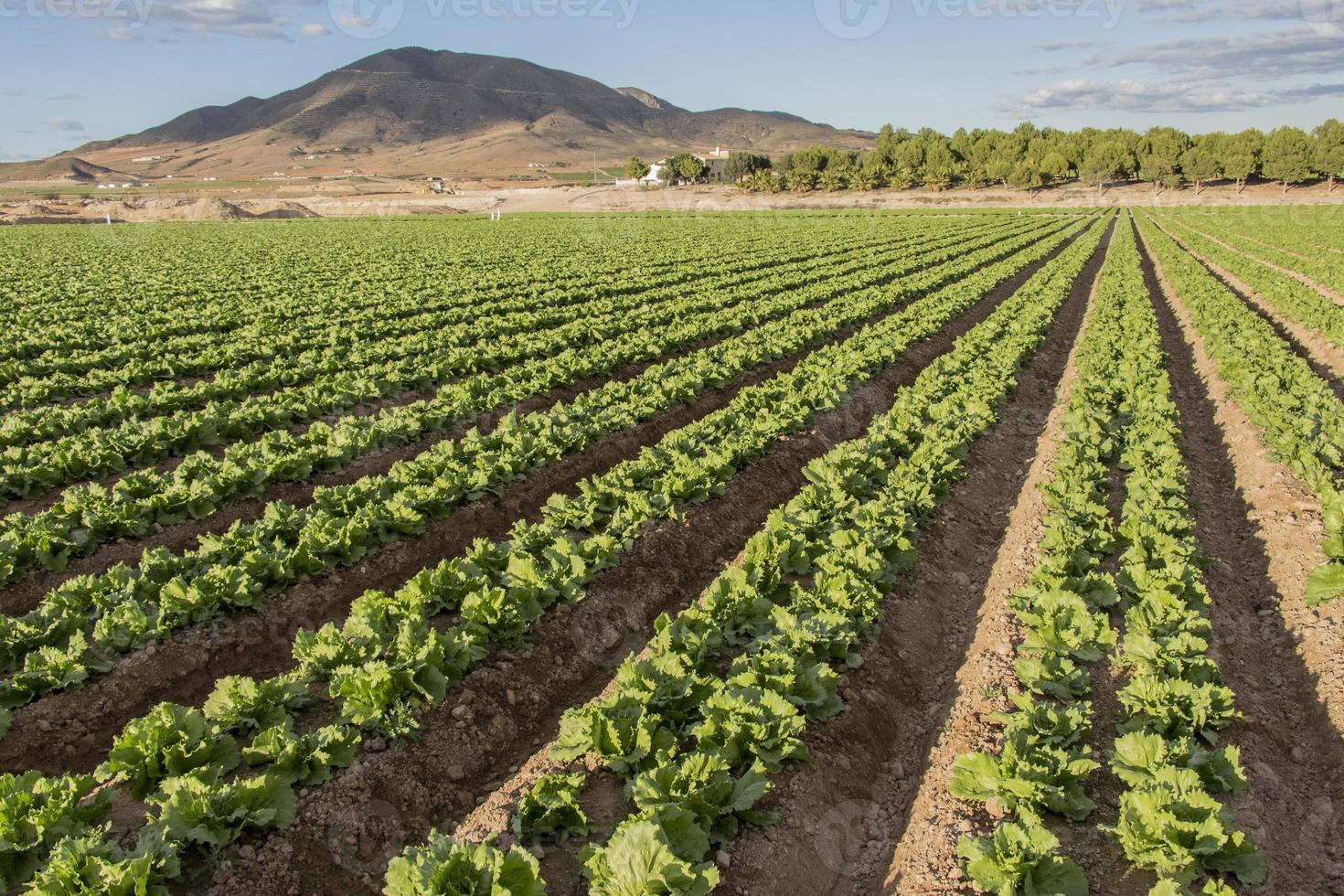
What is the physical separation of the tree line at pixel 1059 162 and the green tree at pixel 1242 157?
13 cm

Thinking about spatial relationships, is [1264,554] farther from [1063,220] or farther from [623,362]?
[1063,220]

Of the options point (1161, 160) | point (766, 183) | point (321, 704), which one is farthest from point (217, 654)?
point (1161, 160)

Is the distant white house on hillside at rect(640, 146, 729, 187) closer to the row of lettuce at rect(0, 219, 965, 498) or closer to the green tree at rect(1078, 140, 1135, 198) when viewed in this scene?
the green tree at rect(1078, 140, 1135, 198)

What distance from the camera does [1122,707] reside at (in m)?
6.18

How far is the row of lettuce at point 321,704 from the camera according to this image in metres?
4.45

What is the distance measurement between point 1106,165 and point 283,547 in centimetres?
12903

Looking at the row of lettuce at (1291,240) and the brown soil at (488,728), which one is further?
the row of lettuce at (1291,240)

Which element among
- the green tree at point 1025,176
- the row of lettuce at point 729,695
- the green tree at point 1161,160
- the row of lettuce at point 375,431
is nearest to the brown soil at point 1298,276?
the row of lettuce at point 375,431

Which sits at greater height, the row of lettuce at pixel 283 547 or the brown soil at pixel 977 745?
the row of lettuce at pixel 283 547

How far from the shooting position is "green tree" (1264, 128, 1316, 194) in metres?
102

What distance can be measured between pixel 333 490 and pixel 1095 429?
10354 mm

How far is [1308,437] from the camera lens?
36.8 feet

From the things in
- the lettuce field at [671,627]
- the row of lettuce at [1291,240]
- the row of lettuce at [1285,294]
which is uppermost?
the row of lettuce at [1291,240]

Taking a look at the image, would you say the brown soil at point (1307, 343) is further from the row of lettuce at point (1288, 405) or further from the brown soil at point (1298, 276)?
the brown soil at point (1298, 276)
